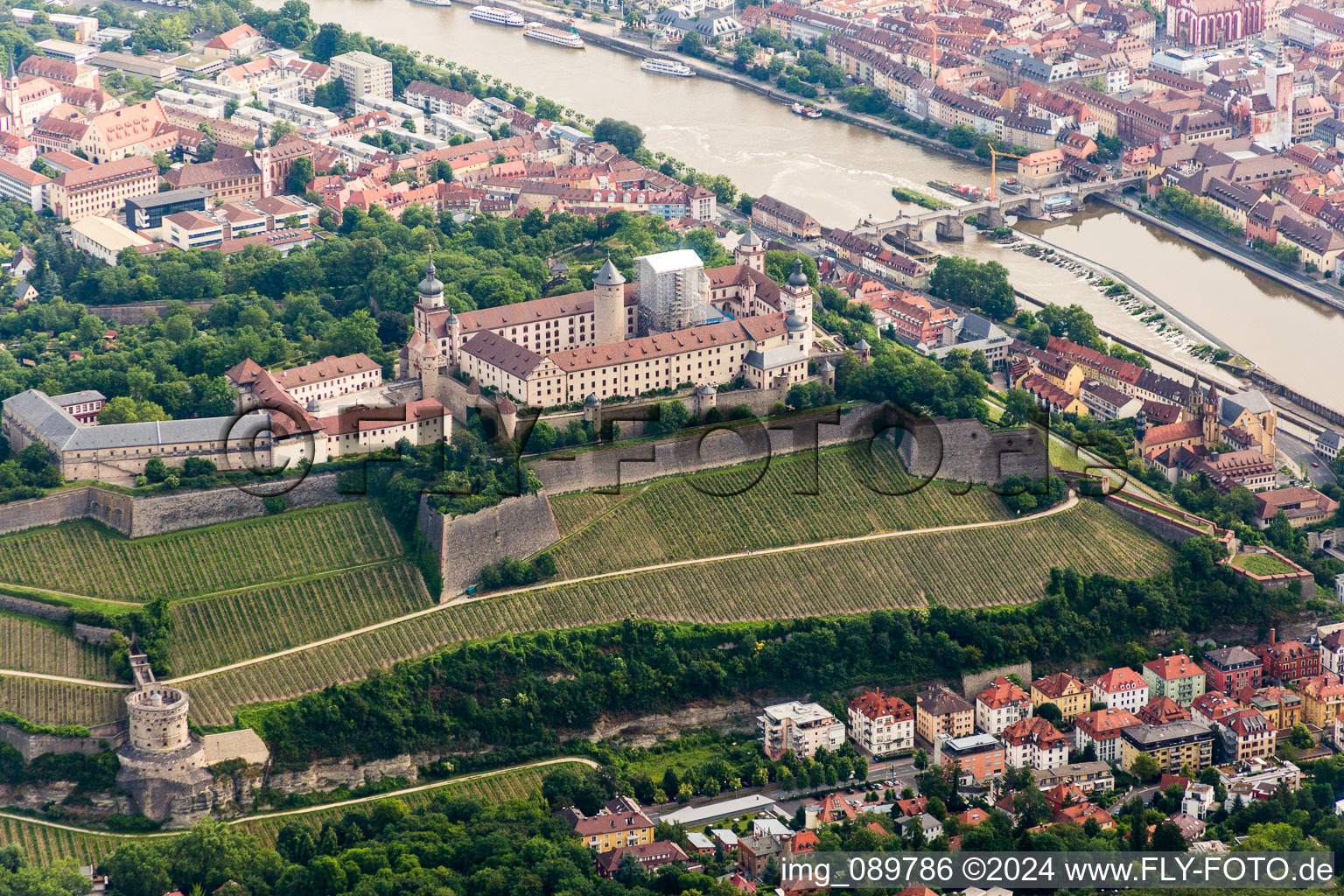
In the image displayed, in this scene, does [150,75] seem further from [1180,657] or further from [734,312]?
[1180,657]

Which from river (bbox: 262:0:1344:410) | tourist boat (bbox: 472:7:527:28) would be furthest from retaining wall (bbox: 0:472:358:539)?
tourist boat (bbox: 472:7:527:28)

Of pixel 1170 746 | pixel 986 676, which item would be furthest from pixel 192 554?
pixel 1170 746

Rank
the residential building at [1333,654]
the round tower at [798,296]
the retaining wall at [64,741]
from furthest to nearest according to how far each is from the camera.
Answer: the round tower at [798,296], the residential building at [1333,654], the retaining wall at [64,741]

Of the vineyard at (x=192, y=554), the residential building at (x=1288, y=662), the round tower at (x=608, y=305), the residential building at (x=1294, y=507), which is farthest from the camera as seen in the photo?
the residential building at (x=1294, y=507)

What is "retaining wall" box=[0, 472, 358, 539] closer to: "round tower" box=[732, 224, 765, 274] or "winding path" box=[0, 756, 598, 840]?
"winding path" box=[0, 756, 598, 840]

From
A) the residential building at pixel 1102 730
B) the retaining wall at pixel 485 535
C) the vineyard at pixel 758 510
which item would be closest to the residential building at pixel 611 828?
the retaining wall at pixel 485 535

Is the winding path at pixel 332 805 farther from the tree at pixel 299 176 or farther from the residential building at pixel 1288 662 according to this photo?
the tree at pixel 299 176

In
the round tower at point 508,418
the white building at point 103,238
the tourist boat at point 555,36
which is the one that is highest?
the round tower at point 508,418

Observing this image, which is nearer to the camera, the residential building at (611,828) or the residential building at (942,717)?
the residential building at (611,828)
